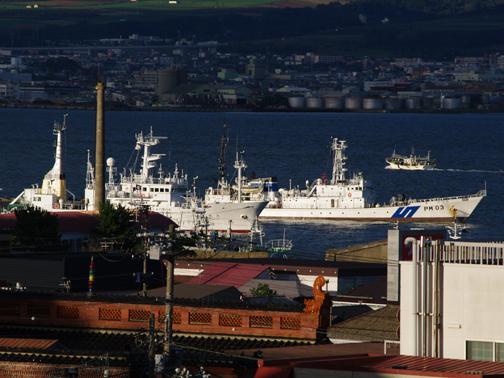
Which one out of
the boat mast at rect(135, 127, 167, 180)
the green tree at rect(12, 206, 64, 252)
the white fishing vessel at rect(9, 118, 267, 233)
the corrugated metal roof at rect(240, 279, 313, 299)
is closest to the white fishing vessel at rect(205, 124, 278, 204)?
the white fishing vessel at rect(9, 118, 267, 233)

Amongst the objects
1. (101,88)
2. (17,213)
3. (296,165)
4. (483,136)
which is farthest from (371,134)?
(17,213)

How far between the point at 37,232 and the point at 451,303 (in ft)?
87.8

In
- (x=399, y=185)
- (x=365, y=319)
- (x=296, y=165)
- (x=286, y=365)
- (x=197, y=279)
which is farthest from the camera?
(x=296, y=165)

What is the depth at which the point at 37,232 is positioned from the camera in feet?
136

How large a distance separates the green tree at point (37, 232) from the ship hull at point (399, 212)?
118 feet

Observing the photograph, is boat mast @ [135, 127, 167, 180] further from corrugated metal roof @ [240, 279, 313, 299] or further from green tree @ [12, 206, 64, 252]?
corrugated metal roof @ [240, 279, 313, 299]

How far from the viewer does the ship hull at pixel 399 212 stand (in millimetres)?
75250

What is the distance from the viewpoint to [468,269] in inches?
710

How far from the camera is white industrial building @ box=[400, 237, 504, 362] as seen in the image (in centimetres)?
1786

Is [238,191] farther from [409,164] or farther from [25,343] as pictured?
[409,164]

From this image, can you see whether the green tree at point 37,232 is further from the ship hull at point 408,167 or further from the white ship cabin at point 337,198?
the ship hull at point 408,167

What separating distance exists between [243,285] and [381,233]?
39.2m

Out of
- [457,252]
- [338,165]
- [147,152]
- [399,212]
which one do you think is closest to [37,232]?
[147,152]

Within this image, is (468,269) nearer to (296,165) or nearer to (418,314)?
(418,314)
